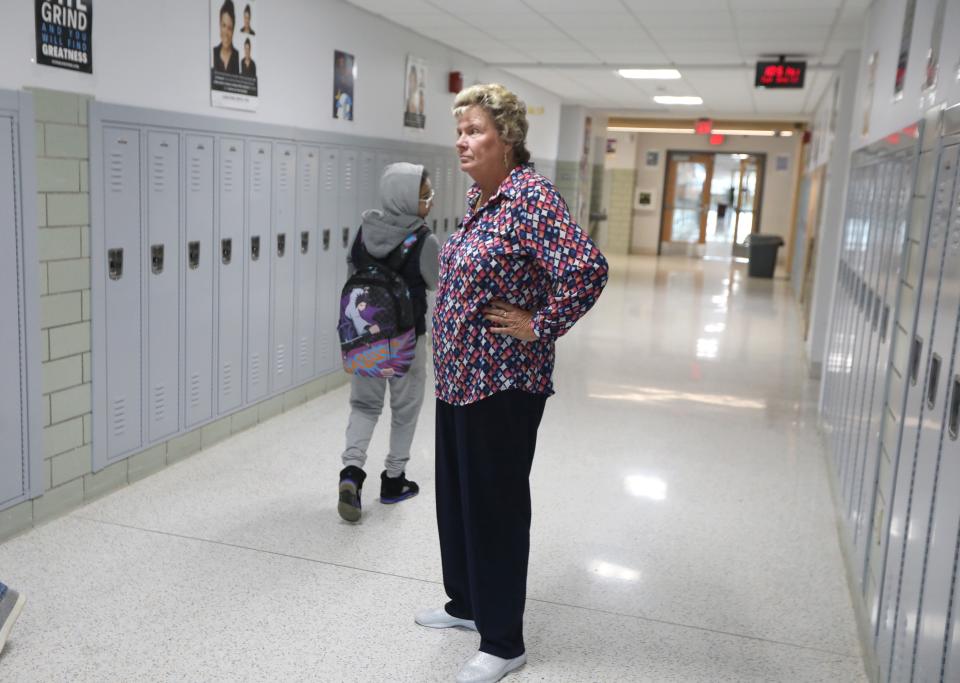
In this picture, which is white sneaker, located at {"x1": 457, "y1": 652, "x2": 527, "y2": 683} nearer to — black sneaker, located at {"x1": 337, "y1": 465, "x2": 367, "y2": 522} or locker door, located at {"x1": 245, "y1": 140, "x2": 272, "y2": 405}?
black sneaker, located at {"x1": 337, "y1": 465, "x2": 367, "y2": 522}

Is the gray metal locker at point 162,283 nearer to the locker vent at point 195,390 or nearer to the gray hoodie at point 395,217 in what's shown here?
the locker vent at point 195,390

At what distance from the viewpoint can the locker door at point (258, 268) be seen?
4730mm

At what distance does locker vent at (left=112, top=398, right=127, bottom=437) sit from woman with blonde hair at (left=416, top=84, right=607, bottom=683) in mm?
1912

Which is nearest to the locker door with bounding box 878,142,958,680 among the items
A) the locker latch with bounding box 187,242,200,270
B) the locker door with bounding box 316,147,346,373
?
the locker latch with bounding box 187,242,200,270

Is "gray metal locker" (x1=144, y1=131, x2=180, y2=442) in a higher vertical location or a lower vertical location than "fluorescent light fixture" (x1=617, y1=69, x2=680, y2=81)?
lower

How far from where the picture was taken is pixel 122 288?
374 centimetres

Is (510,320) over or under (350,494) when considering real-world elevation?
over

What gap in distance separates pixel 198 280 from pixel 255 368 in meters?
0.81

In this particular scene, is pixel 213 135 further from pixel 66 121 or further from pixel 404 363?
pixel 404 363

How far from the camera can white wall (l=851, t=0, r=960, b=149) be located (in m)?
2.64

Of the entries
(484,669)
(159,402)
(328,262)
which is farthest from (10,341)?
(328,262)

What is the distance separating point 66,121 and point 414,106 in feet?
12.9

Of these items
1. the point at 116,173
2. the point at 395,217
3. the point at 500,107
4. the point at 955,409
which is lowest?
the point at 955,409

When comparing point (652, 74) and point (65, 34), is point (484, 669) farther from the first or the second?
point (652, 74)
